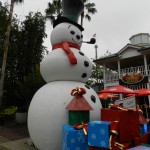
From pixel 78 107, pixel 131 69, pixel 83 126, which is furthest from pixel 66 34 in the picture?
pixel 131 69

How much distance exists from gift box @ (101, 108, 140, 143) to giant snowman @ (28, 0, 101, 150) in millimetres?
1089

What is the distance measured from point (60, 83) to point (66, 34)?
181 centimetres

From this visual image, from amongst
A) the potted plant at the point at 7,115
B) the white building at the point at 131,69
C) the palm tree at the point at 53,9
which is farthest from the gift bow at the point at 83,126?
the palm tree at the point at 53,9

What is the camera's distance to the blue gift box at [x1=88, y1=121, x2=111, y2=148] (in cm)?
392

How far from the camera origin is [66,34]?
252 inches

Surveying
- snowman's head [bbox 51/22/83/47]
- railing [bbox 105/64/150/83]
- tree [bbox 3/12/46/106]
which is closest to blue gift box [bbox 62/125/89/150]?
snowman's head [bbox 51/22/83/47]

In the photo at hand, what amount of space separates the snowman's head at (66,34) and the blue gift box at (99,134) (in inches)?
134

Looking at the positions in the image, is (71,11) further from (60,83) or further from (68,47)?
(60,83)

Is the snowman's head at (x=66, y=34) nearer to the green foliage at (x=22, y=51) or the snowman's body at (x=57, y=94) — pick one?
the snowman's body at (x=57, y=94)

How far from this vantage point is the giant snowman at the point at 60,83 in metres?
5.09

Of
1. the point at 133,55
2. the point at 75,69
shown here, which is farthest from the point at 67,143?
the point at 133,55

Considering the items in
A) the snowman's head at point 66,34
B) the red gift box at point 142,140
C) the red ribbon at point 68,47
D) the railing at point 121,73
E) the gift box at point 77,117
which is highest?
the railing at point 121,73

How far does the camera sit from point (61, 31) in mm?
6410

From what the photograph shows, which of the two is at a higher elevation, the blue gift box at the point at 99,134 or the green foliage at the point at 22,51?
the green foliage at the point at 22,51
